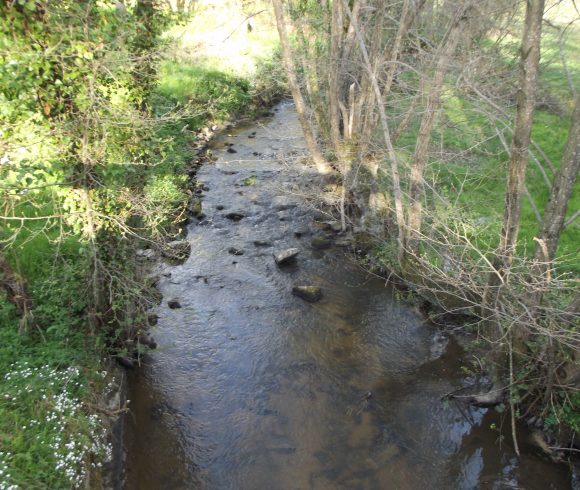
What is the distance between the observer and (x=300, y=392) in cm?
803

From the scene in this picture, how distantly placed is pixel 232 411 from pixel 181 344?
1953mm

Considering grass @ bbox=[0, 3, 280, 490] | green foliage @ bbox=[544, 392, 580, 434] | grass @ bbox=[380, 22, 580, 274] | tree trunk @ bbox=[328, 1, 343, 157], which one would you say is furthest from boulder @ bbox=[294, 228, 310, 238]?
green foliage @ bbox=[544, 392, 580, 434]

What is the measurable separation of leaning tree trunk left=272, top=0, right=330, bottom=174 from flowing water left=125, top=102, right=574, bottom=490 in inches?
129

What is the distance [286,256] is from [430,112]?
4.85 m

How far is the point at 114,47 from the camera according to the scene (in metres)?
6.30

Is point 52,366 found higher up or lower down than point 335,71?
lower down

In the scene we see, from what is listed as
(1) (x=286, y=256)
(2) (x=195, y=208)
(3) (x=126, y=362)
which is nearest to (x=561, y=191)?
(1) (x=286, y=256)

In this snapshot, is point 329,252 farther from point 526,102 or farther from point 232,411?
point 526,102

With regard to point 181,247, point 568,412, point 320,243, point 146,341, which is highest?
point 320,243

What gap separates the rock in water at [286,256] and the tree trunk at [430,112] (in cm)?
299

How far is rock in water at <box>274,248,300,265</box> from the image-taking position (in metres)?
11.4

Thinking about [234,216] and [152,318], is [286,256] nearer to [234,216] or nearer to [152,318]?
[234,216]

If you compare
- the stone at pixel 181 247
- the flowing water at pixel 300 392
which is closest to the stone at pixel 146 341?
the flowing water at pixel 300 392

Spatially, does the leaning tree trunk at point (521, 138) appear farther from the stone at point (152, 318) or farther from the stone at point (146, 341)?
the stone at point (152, 318)
